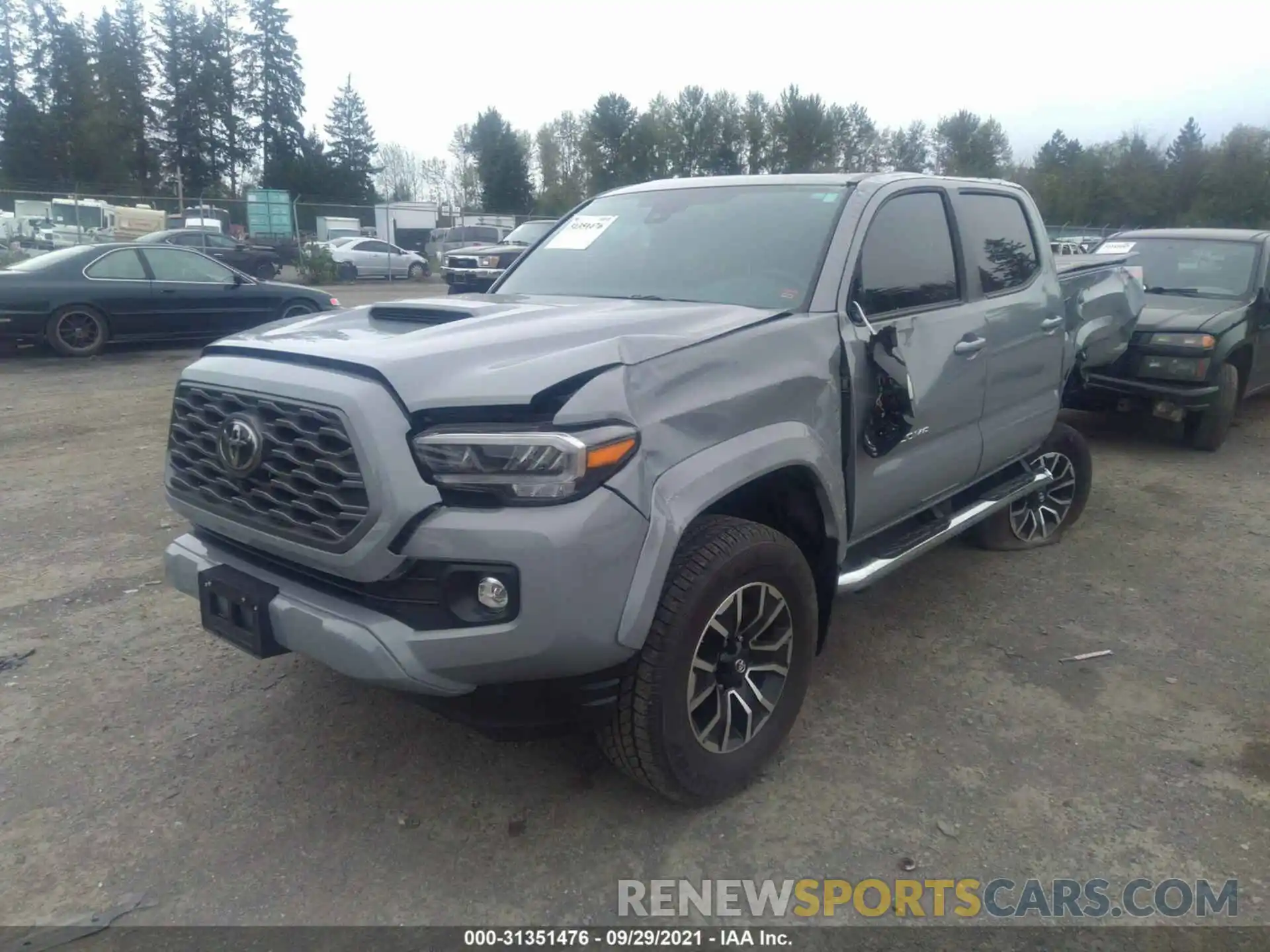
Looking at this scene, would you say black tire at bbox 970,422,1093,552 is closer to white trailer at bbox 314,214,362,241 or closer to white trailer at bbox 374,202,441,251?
white trailer at bbox 314,214,362,241

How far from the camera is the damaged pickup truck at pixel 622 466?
7.56ft

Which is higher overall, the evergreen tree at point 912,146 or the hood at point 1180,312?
the evergreen tree at point 912,146

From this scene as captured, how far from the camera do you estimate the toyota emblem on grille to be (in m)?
2.57

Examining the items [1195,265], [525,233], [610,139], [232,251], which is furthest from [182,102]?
[1195,265]

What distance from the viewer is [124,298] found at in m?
11.1

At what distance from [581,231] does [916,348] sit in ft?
5.16

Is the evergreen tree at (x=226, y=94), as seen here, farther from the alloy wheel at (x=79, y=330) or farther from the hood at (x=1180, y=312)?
the hood at (x=1180, y=312)

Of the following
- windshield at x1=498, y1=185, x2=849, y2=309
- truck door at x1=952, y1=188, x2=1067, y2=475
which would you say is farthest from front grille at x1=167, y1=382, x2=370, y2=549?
truck door at x1=952, y1=188, x2=1067, y2=475

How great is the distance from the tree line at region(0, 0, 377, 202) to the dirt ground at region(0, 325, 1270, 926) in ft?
160

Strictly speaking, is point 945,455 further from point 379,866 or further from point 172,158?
point 172,158

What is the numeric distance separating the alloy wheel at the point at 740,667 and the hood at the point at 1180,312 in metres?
5.80

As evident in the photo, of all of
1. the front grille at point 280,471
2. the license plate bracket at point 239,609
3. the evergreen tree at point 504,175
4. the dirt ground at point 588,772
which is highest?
the evergreen tree at point 504,175

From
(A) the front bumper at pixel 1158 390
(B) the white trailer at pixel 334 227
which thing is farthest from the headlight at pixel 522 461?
(B) the white trailer at pixel 334 227

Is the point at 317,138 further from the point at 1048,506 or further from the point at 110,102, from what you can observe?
the point at 1048,506
